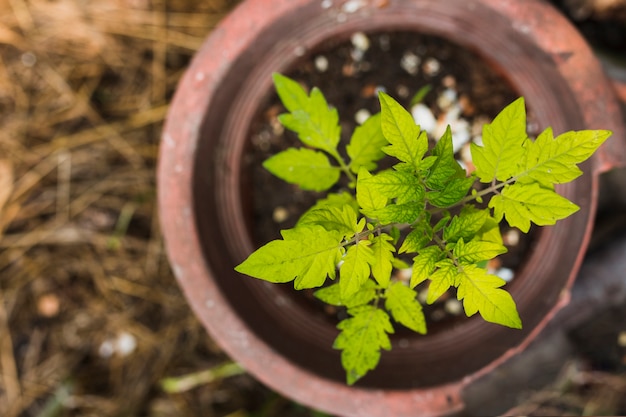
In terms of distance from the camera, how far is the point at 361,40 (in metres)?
1.27

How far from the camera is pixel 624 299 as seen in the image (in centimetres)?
137

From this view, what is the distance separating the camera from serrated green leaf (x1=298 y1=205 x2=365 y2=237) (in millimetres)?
784

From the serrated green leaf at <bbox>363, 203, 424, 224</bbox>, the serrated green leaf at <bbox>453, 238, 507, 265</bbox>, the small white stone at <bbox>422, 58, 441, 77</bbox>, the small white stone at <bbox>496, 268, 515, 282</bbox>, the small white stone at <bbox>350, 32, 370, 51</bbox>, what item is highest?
the small white stone at <bbox>350, 32, 370, 51</bbox>

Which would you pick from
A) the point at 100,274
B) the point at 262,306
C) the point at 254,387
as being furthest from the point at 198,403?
the point at 262,306

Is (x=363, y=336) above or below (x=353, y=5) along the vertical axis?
below

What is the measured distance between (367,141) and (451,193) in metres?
0.20

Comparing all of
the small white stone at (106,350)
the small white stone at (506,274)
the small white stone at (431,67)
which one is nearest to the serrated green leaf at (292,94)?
the small white stone at (431,67)

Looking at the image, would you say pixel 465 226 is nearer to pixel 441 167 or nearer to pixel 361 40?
pixel 441 167

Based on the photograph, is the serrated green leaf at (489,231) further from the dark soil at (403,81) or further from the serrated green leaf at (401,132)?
the dark soil at (403,81)

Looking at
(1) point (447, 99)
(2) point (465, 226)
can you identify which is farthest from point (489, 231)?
(1) point (447, 99)

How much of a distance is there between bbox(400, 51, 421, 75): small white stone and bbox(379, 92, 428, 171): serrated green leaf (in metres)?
0.53

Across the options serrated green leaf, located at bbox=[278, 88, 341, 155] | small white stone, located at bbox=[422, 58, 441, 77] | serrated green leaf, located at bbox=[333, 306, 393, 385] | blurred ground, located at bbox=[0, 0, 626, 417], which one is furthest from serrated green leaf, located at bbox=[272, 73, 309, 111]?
blurred ground, located at bbox=[0, 0, 626, 417]

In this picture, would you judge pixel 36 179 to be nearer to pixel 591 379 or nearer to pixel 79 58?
pixel 79 58

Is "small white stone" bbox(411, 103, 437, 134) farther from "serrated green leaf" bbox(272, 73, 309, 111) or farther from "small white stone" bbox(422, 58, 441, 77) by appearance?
"serrated green leaf" bbox(272, 73, 309, 111)
